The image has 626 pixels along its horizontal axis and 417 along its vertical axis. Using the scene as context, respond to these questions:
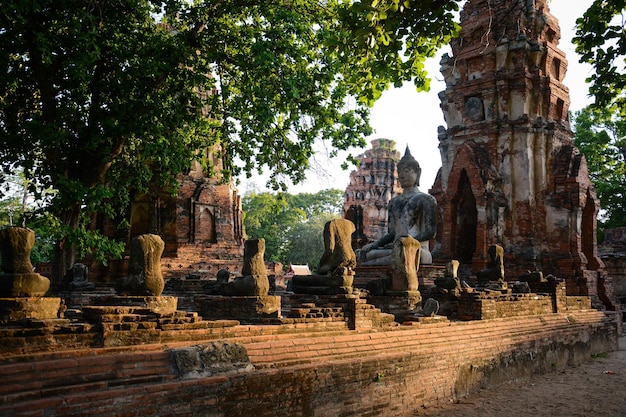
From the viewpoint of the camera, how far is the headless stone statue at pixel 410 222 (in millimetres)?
12266

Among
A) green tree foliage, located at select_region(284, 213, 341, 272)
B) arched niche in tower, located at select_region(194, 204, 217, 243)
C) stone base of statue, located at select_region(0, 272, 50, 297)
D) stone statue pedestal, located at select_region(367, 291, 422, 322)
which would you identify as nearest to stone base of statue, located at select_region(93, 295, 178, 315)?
stone base of statue, located at select_region(0, 272, 50, 297)

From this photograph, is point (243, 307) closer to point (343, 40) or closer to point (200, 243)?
point (343, 40)

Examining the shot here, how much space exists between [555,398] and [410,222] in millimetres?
5087

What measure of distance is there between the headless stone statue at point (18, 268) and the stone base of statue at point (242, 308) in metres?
2.18

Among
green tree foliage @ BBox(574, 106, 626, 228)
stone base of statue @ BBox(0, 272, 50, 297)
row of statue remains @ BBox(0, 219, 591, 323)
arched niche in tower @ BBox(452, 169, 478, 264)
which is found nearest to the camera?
stone base of statue @ BBox(0, 272, 50, 297)

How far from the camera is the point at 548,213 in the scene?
52.7 feet

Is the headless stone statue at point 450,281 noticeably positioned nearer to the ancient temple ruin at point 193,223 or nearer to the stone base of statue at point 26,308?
the stone base of statue at point 26,308

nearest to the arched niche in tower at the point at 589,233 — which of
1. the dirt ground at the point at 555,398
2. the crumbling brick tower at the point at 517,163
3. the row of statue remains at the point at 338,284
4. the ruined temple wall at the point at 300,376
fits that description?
the crumbling brick tower at the point at 517,163

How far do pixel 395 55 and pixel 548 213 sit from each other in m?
10.9

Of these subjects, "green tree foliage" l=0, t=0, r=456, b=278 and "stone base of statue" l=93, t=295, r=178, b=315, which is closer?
"stone base of statue" l=93, t=295, r=178, b=315

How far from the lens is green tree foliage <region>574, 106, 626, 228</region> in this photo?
80.9 feet

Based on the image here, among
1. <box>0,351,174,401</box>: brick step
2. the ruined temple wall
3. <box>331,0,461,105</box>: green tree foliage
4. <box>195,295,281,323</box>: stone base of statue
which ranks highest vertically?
<box>331,0,461,105</box>: green tree foliage

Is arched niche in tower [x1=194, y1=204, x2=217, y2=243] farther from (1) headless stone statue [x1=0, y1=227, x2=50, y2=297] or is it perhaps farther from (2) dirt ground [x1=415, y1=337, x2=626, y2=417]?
(1) headless stone statue [x1=0, y1=227, x2=50, y2=297]

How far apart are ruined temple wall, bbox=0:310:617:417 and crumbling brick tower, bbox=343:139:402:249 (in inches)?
1074
